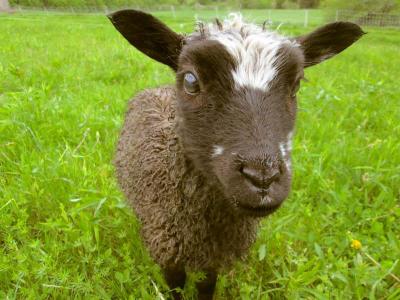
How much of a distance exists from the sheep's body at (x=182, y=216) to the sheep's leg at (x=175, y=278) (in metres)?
0.08

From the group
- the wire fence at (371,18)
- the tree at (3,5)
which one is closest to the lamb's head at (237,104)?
the wire fence at (371,18)

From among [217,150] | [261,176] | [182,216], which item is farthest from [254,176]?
[182,216]

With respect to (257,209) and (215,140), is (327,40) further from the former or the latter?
(257,209)

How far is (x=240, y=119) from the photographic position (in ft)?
6.45

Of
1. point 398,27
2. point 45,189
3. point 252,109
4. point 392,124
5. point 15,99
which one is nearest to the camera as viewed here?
point 252,109

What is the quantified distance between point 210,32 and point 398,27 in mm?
29613

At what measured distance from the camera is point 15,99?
4.72 metres

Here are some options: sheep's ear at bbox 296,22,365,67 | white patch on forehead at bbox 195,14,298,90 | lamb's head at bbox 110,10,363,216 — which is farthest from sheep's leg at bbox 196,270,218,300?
sheep's ear at bbox 296,22,365,67

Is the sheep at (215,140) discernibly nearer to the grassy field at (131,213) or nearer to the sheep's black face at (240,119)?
the sheep's black face at (240,119)

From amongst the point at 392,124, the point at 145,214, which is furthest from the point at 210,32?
the point at 392,124

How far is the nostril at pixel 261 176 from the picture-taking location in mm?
1759

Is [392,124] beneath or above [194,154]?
beneath

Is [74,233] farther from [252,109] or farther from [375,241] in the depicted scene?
[375,241]

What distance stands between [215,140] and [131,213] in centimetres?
162
